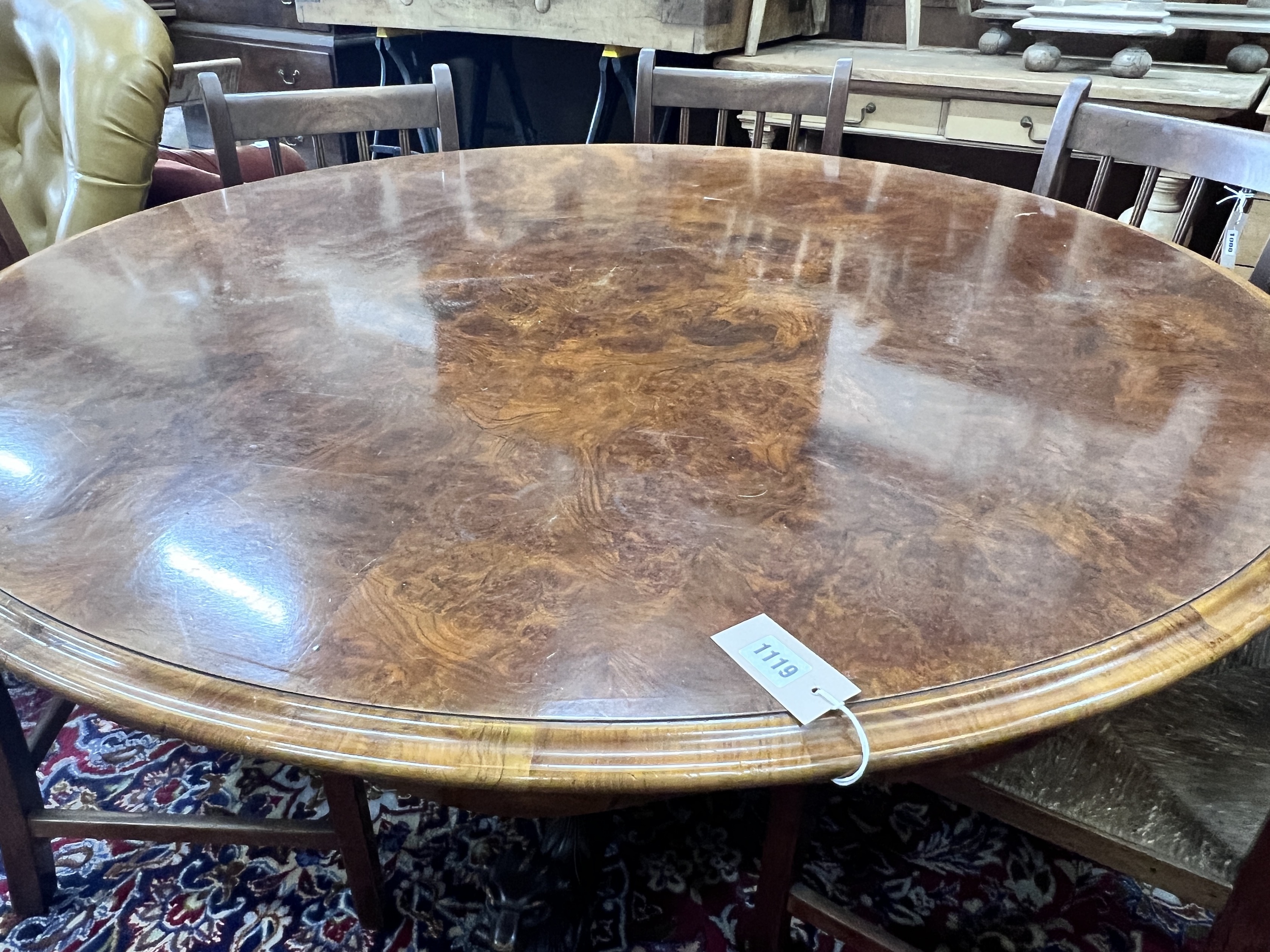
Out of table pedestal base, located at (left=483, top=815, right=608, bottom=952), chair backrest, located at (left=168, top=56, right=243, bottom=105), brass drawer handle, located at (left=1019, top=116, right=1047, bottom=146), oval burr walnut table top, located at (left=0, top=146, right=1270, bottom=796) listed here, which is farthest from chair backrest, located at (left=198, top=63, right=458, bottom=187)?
brass drawer handle, located at (left=1019, top=116, right=1047, bottom=146)

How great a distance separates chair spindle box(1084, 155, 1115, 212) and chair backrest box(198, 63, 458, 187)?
112 centimetres

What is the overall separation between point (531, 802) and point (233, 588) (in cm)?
24

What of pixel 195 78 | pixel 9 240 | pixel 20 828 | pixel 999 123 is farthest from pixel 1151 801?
pixel 195 78

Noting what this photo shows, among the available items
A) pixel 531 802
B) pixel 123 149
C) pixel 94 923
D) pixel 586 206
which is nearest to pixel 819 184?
pixel 586 206

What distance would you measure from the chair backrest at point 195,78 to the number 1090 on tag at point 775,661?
222 cm

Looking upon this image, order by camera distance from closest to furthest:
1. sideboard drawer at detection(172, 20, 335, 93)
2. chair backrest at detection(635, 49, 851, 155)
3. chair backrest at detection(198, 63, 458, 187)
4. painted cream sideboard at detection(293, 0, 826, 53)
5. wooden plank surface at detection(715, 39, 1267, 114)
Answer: chair backrest at detection(198, 63, 458, 187) → chair backrest at detection(635, 49, 851, 155) → wooden plank surface at detection(715, 39, 1267, 114) → painted cream sideboard at detection(293, 0, 826, 53) → sideboard drawer at detection(172, 20, 335, 93)

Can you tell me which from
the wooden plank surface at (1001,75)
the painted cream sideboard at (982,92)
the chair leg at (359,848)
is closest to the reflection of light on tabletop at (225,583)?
the chair leg at (359,848)

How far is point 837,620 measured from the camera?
529 millimetres

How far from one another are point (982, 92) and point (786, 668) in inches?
83.8

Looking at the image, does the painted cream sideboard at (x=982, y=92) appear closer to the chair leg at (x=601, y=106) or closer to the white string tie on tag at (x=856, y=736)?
the chair leg at (x=601, y=106)

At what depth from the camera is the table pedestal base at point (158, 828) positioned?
976 mm

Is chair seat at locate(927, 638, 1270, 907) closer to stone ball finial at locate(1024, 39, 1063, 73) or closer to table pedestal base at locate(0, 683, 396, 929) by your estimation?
table pedestal base at locate(0, 683, 396, 929)

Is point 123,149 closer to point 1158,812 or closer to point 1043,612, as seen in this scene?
point 1043,612

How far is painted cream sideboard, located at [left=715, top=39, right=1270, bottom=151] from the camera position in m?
1.97
